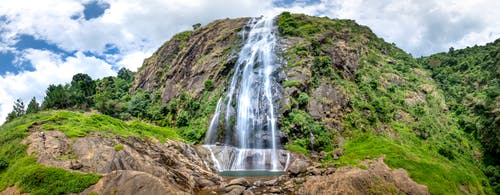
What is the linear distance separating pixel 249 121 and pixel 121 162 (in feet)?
78.6

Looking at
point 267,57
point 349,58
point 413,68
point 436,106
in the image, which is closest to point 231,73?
point 267,57

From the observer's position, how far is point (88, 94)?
84.4 m

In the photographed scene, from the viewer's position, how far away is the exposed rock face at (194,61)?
65500mm

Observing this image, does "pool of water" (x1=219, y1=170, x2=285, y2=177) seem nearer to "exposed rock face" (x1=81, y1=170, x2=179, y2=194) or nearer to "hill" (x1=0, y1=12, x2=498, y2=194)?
"hill" (x1=0, y1=12, x2=498, y2=194)

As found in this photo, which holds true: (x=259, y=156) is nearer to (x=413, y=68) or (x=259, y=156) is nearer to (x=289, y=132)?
(x=289, y=132)

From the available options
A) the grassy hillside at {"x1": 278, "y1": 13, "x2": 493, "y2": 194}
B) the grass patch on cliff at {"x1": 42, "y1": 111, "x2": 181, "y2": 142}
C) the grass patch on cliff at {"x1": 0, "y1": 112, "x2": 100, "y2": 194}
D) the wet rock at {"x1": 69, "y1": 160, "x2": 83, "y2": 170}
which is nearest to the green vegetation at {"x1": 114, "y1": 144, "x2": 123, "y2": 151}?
the wet rock at {"x1": 69, "y1": 160, "x2": 83, "y2": 170}

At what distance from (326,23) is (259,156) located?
4974 centimetres

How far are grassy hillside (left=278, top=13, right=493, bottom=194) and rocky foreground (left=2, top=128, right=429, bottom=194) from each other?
3.40 metres

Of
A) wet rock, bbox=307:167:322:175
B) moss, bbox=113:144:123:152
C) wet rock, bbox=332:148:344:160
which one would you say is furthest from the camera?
wet rock, bbox=332:148:344:160

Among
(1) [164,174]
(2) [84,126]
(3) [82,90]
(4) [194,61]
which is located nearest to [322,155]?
(1) [164,174]

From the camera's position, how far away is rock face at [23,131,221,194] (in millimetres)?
22016

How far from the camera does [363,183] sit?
2561 cm

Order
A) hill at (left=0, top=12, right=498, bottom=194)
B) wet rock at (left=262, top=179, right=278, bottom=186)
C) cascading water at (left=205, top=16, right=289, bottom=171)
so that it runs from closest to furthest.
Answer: hill at (left=0, top=12, right=498, bottom=194) → wet rock at (left=262, top=179, right=278, bottom=186) → cascading water at (left=205, top=16, right=289, bottom=171)

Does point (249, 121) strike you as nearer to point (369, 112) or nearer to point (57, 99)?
point (369, 112)
